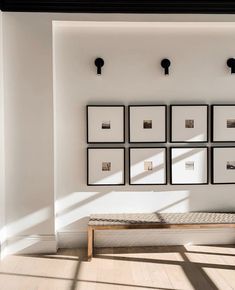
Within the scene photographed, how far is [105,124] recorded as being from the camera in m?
4.43

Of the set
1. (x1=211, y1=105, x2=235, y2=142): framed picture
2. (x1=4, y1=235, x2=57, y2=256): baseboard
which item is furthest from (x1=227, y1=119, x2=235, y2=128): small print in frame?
(x1=4, y1=235, x2=57, y2=256): baseboard

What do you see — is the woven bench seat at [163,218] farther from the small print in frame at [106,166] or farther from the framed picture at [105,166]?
the small print in frame at [106,166]

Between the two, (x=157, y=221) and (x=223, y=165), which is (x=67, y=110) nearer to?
(x=157, y=221)

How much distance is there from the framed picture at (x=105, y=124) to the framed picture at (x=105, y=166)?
0.13 m

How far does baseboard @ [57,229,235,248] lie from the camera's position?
4457 mm

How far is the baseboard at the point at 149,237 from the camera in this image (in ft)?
14.6

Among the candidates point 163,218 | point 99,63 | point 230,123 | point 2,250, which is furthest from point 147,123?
point 2,250

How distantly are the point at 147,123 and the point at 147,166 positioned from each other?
499 mm

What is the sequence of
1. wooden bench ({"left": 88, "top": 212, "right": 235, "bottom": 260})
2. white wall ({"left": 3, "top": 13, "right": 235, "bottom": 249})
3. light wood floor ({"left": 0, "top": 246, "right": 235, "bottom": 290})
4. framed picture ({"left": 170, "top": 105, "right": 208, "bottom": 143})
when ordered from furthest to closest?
framed picture ({"left": 170, "top": 105, "right": 208, "bottom": 143}) < white wall ({"left": 3, "top": 13, "right": 235, "bottom": 249}) < wooden bench ({"left": 88, "top": 212, "right": 235, "bottom": 260}) < light wood floor ({"left": 0, "top": 246, "right": 235, "bottom": 290})

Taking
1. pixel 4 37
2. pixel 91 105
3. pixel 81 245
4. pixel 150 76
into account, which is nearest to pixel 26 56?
pixel 4 37

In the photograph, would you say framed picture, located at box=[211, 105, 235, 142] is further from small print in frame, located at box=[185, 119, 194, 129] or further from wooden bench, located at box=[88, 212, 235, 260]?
wooden bench, located at box=[88, 212, 235, 260]

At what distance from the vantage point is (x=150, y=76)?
176 inches

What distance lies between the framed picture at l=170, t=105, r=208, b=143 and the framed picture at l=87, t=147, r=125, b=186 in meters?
0.66
